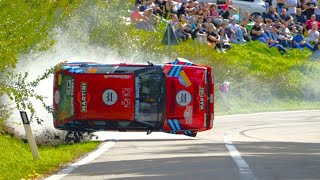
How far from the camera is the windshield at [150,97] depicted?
28.2 m

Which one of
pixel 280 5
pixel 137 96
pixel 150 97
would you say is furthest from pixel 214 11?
pixel 137 96

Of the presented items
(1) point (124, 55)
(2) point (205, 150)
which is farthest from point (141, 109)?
(1) point (124, 55)

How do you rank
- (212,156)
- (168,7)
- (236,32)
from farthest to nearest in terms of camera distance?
(236,32) < (168,7) < (212,156)

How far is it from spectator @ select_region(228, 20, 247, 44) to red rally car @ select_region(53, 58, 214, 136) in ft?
58.9

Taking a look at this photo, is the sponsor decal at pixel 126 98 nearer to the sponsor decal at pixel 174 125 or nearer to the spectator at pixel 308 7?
the sponsor decal at pixel 174 125

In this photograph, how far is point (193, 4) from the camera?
45.8 meters

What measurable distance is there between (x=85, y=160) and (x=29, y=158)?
1.04 m

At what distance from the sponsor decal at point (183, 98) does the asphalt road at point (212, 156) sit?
3.24 ft

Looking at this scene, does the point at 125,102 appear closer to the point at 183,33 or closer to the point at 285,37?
the point at 183,33

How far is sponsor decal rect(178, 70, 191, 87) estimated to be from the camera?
2881cm

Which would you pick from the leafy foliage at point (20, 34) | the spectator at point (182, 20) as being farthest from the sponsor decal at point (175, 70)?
the spectator at point (182, 20)

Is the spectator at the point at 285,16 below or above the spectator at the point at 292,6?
below

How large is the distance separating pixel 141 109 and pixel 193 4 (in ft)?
59.0

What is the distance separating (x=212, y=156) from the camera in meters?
23.3
